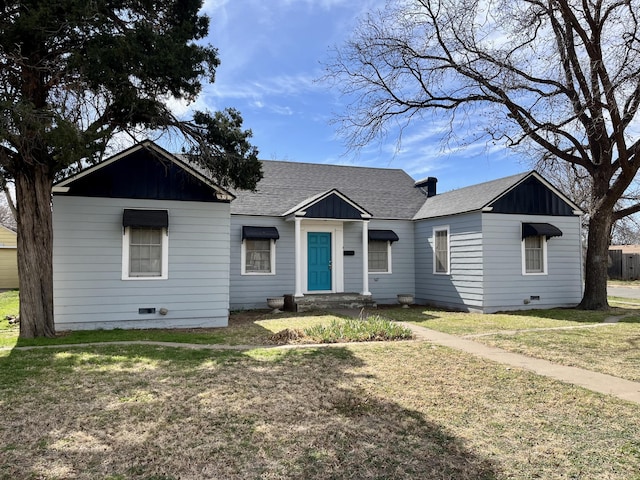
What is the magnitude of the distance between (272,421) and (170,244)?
7015 millimetres

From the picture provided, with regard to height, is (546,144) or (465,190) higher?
(546,144)

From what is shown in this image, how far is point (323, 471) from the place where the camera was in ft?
11.0

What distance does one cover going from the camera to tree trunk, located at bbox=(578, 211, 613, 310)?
13.6 metres

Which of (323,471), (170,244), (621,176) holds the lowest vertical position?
(323,471)

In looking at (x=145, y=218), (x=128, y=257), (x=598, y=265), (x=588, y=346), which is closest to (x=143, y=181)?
(x=145, y=218)

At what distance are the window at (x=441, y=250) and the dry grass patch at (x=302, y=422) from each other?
27.6 feet

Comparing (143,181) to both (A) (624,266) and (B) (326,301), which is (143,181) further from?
(A) (624,266)

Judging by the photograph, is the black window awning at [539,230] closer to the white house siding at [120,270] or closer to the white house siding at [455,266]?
the white house siding at [455,266]

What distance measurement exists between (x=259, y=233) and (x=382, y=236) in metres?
4.53

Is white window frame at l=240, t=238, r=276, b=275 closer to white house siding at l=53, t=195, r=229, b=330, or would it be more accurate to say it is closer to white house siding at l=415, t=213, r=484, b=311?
white house siding at l=53, t=195, r=229, b=330

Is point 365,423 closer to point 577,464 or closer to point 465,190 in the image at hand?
point 577,464

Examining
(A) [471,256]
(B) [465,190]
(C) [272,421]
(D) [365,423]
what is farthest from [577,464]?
(B) [465,190]

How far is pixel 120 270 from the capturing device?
32.9ft

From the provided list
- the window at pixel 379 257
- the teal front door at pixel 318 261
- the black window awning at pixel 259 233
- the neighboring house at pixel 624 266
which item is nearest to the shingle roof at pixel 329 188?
the black window awning at pixel 259 233
